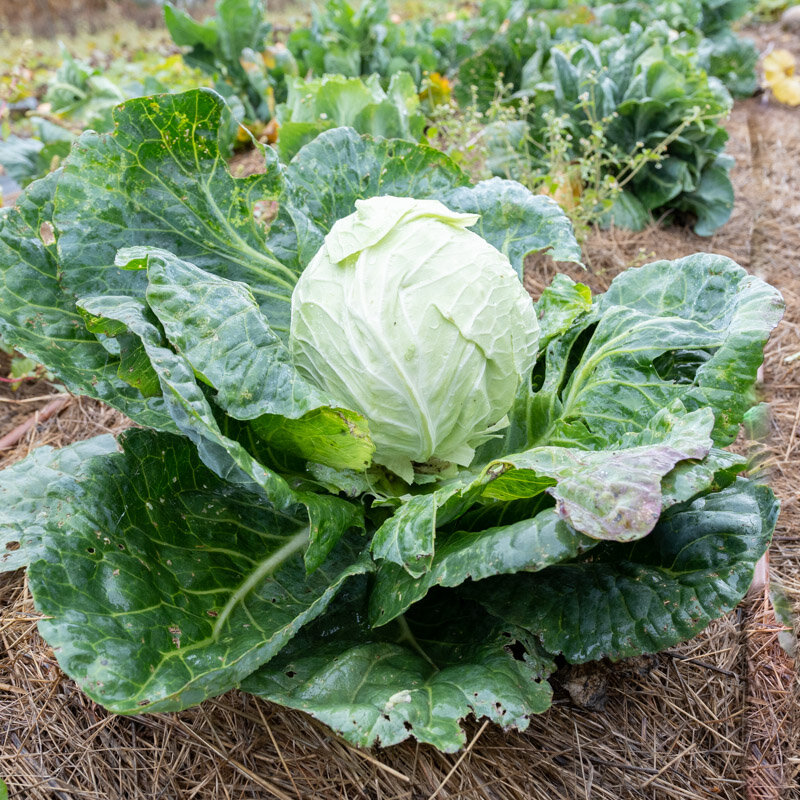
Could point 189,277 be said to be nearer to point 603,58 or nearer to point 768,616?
point 768,616

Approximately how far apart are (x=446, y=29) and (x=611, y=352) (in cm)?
696

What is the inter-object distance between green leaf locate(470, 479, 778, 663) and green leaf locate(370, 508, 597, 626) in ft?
1.01

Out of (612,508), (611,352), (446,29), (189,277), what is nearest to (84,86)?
(446,29)

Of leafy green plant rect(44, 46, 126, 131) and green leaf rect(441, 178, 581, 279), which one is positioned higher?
green leaf rect(441, 178, 581, 279)

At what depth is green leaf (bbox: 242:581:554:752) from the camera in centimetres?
153

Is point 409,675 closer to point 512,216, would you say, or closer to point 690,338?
point 690,338

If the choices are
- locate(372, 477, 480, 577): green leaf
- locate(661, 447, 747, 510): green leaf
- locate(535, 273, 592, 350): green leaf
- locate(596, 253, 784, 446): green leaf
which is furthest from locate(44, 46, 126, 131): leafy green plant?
locate(661, 447, 747, 510): green leaf

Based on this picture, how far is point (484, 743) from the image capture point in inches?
75.9

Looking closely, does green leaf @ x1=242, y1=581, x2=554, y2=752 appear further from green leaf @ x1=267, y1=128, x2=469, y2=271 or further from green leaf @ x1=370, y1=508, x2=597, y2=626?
green leaf @ x1=267, y1=128, x2=469, y2=271

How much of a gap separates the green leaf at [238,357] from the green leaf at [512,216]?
1033mm

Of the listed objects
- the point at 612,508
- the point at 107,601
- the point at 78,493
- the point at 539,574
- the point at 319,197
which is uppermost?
the point at 319,197

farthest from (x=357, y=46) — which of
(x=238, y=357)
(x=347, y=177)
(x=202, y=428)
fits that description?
(x=202, y=428)

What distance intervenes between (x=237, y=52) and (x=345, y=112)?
2.69 metres

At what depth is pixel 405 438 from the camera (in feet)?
6.54
